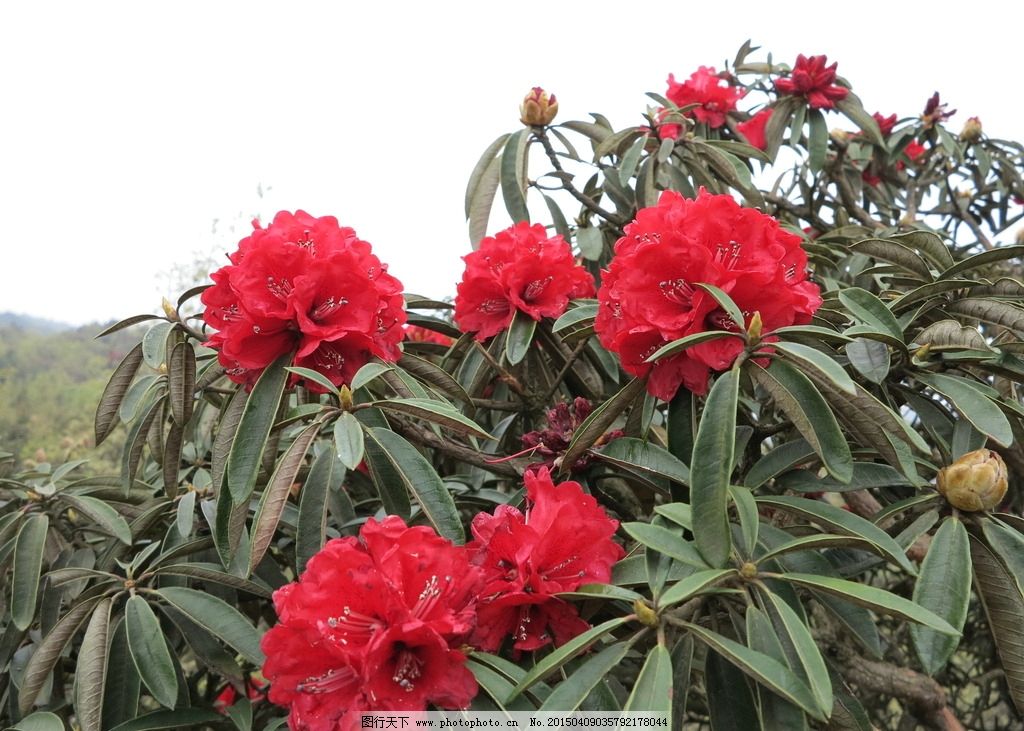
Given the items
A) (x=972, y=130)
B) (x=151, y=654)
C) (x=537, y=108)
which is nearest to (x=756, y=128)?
(x=972, y=130)

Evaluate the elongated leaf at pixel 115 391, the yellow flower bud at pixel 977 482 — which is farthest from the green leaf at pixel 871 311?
the elongated leaf at pixel 115 391

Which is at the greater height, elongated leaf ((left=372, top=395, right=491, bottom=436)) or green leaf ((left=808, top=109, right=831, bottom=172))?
green leaf ((left=808, top=109, right=831, bottom=172))

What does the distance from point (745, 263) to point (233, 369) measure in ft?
2.49

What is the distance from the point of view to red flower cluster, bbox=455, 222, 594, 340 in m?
1.38

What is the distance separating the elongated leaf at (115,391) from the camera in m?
1.30

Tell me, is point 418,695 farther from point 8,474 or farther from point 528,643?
point 8,474

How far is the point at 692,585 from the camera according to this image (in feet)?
2.43

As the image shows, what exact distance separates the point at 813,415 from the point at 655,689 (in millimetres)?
349

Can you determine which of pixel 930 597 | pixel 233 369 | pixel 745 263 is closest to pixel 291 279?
pixel 233 369

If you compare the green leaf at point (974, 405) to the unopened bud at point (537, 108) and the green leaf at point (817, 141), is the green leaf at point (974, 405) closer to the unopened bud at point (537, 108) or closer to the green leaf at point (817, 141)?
the unopened bud at point (537, 108)

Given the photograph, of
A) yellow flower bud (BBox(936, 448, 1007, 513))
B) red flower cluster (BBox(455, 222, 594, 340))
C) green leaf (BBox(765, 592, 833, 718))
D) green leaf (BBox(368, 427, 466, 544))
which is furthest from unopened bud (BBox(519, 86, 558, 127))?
green leaf (BBox(765, 592, 833, 718))

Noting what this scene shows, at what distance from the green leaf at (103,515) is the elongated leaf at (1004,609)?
119cm

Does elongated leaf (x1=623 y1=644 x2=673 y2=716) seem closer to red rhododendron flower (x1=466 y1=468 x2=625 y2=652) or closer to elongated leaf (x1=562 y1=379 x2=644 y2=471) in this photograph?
red rhododendron flower (x1=466 y1=468 x2=625 y2=652)

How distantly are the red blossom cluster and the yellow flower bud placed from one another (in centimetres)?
44
